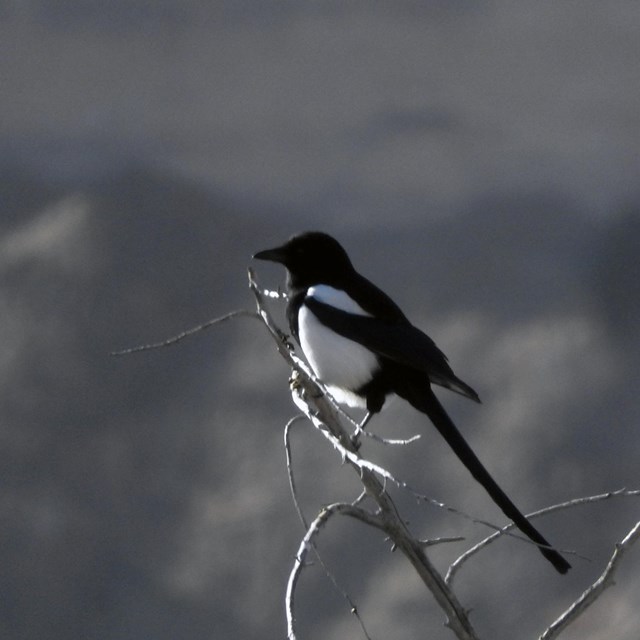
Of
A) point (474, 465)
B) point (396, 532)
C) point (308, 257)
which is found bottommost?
point (474, 465)

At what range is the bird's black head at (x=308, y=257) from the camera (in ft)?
8.61

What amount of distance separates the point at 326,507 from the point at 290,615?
0.22 metres

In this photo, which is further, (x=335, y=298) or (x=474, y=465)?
(x=335, y=298)

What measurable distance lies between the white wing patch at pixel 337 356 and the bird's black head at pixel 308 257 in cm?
11

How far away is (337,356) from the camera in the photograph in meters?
2.48

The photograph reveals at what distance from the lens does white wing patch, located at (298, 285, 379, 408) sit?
2479mm

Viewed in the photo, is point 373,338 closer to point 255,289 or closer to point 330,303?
point 330,303

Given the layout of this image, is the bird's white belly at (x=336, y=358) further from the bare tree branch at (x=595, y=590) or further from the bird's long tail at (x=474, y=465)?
the bare tree branch at (x=595, y=590)

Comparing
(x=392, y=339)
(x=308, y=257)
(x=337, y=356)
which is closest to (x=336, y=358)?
(x=337, y=356)

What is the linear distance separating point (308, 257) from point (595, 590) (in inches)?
53.6

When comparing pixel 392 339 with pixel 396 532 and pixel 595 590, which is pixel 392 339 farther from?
A: pixel 595 590

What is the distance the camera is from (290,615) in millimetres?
1227

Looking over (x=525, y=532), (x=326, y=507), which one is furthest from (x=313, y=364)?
(x=326, y=507)

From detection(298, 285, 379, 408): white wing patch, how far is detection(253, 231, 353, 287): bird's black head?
0.11m
